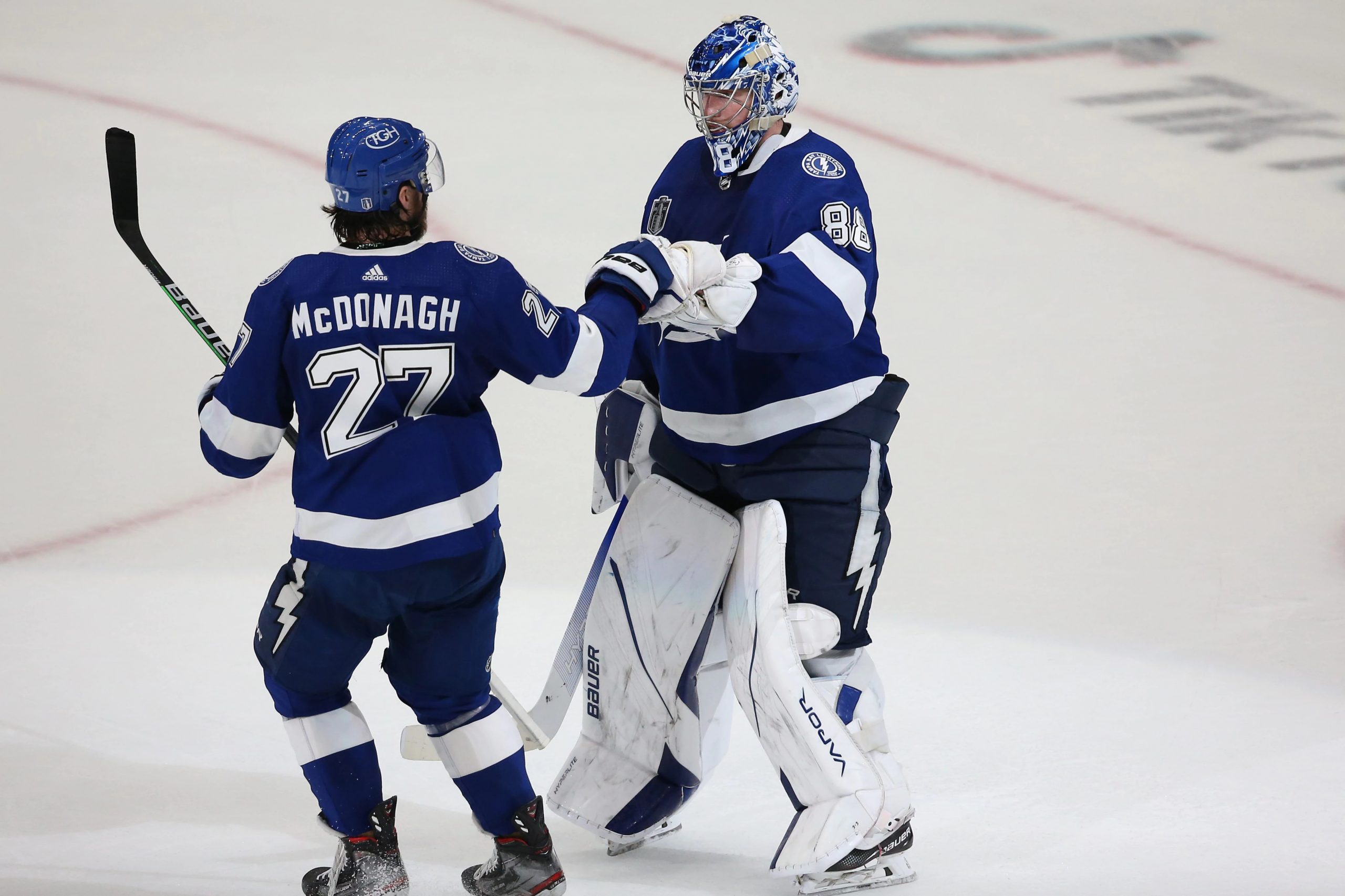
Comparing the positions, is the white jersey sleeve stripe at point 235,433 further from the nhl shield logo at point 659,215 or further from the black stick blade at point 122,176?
the nhl shield logo at point 659,215

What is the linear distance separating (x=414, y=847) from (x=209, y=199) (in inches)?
121

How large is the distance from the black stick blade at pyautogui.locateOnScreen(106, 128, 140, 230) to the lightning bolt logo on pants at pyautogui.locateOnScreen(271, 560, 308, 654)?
61 centimetres

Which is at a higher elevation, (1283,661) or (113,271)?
(113,271)

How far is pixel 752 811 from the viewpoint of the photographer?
257 cm

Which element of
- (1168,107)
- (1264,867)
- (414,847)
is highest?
(1168,107)

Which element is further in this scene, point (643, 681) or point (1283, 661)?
point (1283, 661)

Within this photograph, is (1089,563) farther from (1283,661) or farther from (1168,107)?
(1168,107)

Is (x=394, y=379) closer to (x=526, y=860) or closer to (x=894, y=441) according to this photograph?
(x=526, y=860)

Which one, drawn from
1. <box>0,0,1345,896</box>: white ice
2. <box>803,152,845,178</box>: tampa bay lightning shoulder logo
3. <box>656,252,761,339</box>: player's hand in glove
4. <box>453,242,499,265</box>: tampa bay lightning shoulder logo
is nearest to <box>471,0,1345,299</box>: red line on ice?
<box>0,0,1345,896</box>: white ice

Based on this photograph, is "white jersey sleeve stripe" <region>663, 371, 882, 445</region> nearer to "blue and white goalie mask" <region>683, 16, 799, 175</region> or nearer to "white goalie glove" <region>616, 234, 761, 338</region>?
"white goalie glove" <region>616, 234, 761, 338</region>

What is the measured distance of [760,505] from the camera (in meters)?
2.22

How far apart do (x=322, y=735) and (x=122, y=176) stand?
2.86ft

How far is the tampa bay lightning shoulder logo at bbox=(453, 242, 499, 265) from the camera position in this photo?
1.87 metres

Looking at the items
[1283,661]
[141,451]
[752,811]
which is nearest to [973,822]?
[752,811]
